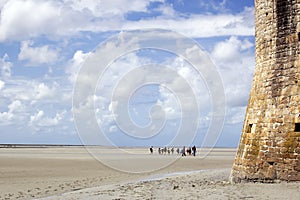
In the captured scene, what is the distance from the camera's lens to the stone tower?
43.8 feet

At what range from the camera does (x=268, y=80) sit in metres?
14.3

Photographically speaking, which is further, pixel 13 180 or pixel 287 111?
pixel 13 180

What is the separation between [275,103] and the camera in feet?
45.7

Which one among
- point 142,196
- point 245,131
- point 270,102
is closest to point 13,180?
point 142,196

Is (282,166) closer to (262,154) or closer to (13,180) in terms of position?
(262,154)

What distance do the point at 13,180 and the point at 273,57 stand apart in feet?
47.2

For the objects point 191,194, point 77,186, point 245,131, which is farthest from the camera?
point 77,186

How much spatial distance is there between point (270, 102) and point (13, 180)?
13.8m

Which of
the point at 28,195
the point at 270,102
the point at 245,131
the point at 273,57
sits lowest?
the point at 28,195

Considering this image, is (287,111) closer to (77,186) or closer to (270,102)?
(270,102)

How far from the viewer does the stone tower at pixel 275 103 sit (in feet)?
Answer: 43.8

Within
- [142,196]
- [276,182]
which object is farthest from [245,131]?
[142,196]

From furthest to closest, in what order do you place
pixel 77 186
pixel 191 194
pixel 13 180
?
pixel 13 180, pixel 77 186, pixel 191 194

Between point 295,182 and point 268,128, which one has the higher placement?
point 268,128
